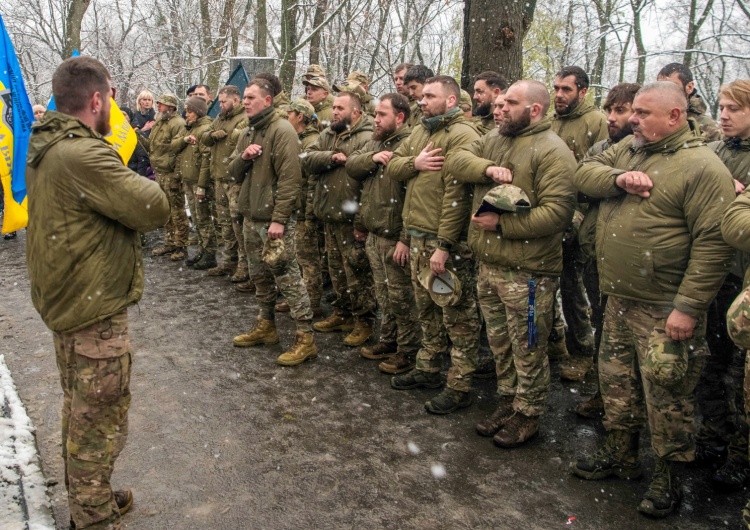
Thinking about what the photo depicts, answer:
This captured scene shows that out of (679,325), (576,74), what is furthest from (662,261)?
(576,74)

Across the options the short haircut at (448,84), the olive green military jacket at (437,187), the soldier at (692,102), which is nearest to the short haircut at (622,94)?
the soldier at (692,102)

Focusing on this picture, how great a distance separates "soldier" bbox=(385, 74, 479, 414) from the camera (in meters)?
4.54

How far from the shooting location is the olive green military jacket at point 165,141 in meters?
9.48

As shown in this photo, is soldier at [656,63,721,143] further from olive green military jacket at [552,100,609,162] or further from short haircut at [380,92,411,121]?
short haircut at [380,92,411,121]

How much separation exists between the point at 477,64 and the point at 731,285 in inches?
159

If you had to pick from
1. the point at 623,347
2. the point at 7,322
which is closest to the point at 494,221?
the point at 623,347

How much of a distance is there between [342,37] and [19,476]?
28137mm

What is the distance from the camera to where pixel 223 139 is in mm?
7844

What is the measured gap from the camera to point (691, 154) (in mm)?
3312

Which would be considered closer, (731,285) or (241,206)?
(731,285)

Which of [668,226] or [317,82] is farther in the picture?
[317,82]

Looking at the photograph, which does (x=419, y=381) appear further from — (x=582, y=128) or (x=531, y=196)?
(x=582, y=128)

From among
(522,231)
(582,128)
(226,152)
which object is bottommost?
(522,231)

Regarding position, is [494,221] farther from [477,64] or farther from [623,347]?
[477,64]
